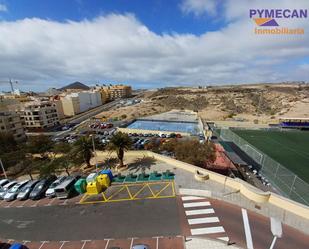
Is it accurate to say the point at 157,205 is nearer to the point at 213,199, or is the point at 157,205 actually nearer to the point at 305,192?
the point at 213,199

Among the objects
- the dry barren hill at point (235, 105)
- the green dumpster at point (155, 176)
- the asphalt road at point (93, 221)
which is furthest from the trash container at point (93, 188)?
the dry barren hill at point (235, 105)

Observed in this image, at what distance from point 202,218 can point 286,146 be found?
3508 centimetres

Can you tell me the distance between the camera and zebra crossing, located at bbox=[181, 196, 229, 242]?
13222 millimetres

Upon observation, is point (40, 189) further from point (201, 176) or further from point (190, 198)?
point (201, 176)

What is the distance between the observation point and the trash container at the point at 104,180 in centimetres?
2040

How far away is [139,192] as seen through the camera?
1925 centimetres

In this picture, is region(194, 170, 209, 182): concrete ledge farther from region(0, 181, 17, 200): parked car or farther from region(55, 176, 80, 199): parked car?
region(0, 181, 17, 200): parked car

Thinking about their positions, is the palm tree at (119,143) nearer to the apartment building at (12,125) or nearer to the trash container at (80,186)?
the trash container at (80,186)

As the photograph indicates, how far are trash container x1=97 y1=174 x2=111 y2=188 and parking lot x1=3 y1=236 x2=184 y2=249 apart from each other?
7202mm

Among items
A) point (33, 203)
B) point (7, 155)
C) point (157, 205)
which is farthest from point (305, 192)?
point (7, 155)

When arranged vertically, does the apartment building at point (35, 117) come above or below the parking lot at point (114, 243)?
above

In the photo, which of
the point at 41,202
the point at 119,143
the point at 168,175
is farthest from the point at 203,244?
the point at 41,202

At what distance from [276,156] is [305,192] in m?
18.4

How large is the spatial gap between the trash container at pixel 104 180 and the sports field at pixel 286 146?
26.2 meters
